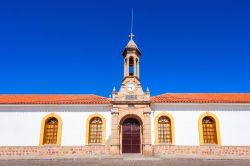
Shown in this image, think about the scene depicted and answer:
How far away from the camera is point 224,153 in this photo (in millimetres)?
17609

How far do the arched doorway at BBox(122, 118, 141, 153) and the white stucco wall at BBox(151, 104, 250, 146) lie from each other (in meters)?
1.33

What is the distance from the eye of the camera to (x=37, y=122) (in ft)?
61.4

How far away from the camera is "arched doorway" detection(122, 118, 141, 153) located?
1827 centimetres

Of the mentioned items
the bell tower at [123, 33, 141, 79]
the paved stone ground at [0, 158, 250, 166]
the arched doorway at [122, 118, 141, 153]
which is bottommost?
the paved stone ground at [0, 158, 250, 166]

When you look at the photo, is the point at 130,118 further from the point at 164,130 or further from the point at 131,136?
the point at 164,130

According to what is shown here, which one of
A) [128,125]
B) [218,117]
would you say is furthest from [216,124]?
[128,125]

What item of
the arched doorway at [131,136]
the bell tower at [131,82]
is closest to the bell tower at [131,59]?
the bell tower at [131,82]

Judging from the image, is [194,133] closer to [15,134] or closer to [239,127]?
[239,127]

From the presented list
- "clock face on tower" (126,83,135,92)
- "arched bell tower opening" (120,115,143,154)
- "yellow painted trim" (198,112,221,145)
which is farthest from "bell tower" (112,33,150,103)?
"yellow painted trim" (198,112,221,145)

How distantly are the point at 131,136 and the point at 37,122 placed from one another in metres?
7.78

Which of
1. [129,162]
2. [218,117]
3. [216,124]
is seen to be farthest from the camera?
[218,117]

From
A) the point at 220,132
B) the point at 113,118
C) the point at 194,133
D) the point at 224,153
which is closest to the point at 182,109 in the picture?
the point at 194,133

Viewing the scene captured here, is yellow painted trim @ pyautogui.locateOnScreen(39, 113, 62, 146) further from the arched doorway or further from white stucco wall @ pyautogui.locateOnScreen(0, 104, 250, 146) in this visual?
the arched doorway

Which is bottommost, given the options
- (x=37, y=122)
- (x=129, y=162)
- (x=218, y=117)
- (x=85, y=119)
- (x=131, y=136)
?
(x=129, y=162)
